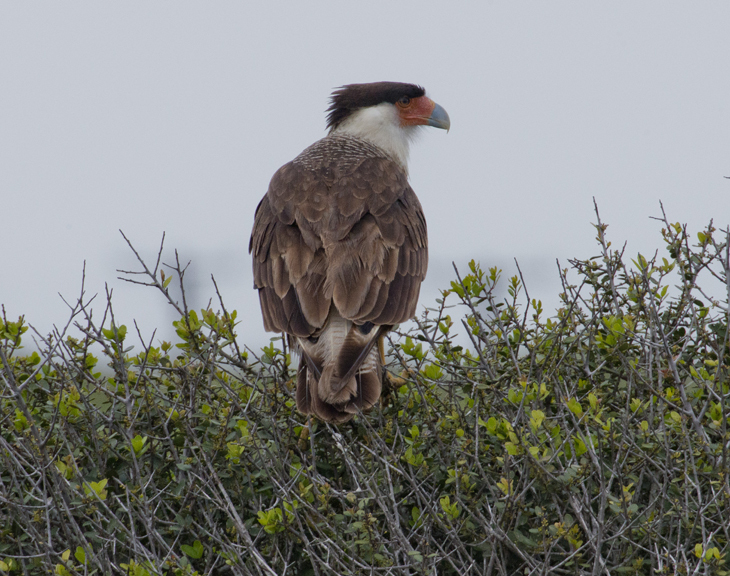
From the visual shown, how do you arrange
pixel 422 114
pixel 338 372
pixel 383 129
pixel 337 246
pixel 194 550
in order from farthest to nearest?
pixel 422 114 → pixel 383 129 → pixel 337 246 → pixel 338 372 → pixel 194 550

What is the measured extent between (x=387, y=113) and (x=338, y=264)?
2.25 metres

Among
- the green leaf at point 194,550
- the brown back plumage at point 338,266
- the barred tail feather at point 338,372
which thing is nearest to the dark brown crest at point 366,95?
the brown back plumage at point 338,266

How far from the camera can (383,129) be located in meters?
5.57

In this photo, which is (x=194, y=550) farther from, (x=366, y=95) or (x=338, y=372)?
(x=366, y=95)

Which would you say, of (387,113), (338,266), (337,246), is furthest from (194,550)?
(387,113)

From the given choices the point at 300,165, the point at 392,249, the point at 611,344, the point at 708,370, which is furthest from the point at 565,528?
the point at 300,165

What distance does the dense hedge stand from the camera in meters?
2.35

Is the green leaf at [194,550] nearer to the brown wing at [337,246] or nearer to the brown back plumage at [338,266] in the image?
the brown back plumage at [338,266]

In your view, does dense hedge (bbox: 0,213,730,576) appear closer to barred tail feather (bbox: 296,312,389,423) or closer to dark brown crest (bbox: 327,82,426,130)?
barred tail feather (bbox: 296,312,389,423)

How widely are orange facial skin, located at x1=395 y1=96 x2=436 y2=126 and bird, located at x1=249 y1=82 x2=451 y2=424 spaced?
0.68 meters

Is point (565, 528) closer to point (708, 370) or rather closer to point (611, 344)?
point (611, 344)

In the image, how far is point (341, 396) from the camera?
3.21 metres

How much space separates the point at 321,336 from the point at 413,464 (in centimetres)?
97

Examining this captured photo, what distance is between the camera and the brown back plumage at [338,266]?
3.39m
